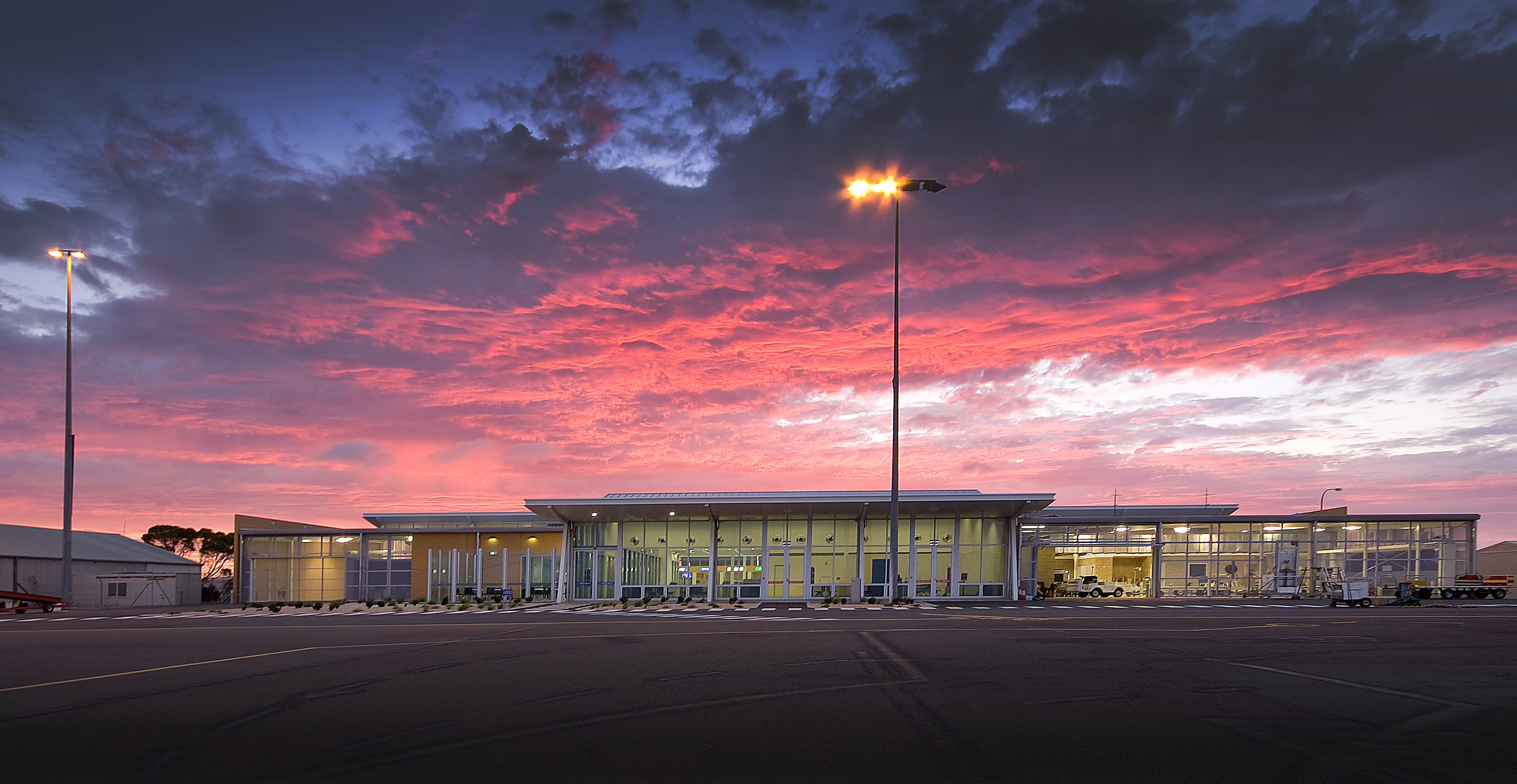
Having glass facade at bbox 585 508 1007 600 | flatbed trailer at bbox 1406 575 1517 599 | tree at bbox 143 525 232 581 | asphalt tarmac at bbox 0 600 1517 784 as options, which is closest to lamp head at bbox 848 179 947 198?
asphalt tarmac at bbox 0 600 1517 784

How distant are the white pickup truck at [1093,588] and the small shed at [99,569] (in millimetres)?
Result: 45695

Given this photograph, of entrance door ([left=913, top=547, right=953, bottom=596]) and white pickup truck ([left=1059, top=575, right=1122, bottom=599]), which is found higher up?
entrance door ([left=913, top=547, right=953, bottom=596])

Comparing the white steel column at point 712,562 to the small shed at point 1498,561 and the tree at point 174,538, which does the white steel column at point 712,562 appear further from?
the tree at point 174,538

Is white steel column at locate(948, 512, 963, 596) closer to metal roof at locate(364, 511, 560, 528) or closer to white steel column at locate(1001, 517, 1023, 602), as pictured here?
white steel column at locate(1001, 517, 1023, 602)

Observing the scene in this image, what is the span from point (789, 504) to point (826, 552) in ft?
13.8

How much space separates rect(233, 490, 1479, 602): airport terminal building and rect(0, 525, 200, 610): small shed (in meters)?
4.27

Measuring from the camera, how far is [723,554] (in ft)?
145

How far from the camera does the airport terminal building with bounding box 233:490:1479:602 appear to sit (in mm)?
42469

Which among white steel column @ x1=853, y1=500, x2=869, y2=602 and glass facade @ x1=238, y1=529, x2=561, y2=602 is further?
glass facade @ x1=238, y1=529, x2=561, y2=602

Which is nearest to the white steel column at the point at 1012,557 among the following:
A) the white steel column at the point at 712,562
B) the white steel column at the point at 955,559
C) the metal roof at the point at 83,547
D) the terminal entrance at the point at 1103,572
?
the white steel column at the point at 955,559

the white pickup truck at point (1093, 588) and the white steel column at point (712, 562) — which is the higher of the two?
the white steel column at point (712, 562)

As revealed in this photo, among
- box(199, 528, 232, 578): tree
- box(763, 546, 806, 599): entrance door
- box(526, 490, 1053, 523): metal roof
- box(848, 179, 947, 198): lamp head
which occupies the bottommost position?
box(199, 528, 232, 578): tree

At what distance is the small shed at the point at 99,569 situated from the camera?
1855 inches

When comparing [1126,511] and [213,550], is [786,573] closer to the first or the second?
[1126,511]
